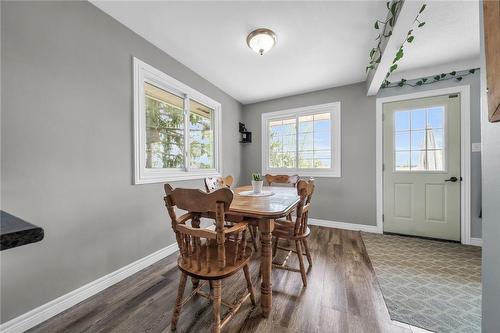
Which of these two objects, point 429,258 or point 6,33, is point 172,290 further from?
point 429,258

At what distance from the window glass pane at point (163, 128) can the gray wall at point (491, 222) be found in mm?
2521

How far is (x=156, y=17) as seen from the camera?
70.3 inches

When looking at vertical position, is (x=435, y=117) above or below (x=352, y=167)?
above

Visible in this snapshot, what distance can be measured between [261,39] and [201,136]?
5.48 feet

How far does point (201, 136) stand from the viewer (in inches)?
121

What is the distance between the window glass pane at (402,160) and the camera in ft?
9.38

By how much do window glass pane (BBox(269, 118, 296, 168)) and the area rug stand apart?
186 cm

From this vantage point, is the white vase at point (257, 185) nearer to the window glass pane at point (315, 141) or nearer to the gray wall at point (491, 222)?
the gray wall at point (491, 222)

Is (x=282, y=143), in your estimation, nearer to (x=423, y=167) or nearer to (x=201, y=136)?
(x=201, y=136)

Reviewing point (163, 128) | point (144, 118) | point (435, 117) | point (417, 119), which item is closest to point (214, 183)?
point (163, 128)

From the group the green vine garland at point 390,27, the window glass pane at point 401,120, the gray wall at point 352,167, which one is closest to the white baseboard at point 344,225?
the gray wall at point 352,167

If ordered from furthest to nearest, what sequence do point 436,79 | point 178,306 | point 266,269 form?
point 436,79 < point 266,269 < point 178,306

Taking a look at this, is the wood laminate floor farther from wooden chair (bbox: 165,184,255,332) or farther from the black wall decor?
the black wall decor

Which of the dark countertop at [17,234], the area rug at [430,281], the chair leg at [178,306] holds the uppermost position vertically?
the dark countertop at [17,234]
